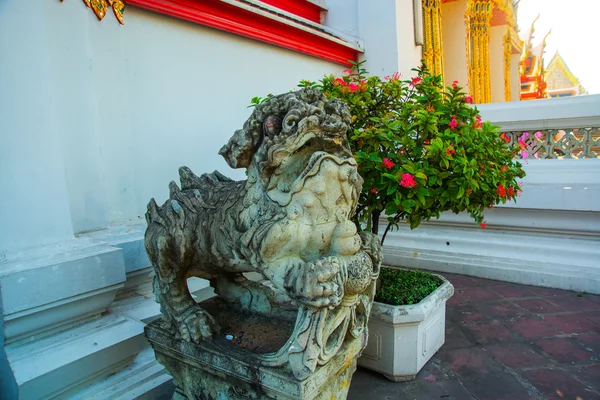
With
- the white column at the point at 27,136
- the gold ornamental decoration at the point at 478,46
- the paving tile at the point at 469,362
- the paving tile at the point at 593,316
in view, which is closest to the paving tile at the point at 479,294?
the paving tile at the point at 593,316

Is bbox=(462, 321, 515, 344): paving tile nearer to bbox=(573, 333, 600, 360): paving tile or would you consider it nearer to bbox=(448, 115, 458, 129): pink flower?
bbox=(573, 333, 600, 360): paving tile

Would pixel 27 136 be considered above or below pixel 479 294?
above

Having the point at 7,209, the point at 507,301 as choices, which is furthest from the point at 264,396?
the point at 507,301

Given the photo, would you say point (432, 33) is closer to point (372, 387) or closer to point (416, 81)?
point (416, 81)

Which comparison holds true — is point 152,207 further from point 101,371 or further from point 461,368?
point 461,368

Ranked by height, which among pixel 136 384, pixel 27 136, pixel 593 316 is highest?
pixel 27 136

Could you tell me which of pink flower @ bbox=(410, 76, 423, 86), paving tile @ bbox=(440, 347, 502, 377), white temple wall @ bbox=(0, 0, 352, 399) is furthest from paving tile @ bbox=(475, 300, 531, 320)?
white temple wall @ bbox=(0, 0, 352, 399)

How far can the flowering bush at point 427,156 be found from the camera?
200 centimetres

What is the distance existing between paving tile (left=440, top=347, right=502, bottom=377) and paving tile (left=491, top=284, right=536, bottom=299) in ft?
3.35

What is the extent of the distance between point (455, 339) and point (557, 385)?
61cm

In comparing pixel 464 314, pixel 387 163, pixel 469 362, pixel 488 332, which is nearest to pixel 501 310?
pixel 464 314

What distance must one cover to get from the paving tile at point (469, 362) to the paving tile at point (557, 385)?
0.17 metres

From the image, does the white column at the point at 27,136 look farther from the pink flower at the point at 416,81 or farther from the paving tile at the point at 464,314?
the paving tile at the point at 464,314

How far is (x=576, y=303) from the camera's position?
3047 mm
